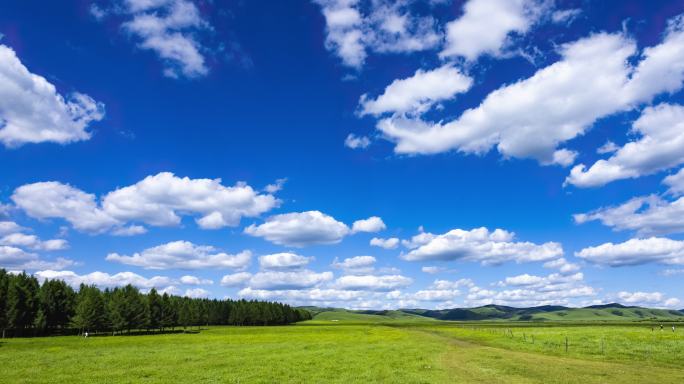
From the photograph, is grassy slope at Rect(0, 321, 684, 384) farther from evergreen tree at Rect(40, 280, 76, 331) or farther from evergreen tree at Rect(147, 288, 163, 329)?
evergreen tree at Rect(147, 288, 163, 329)

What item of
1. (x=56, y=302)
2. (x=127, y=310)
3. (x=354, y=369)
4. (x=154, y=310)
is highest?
(x=56, y=302)

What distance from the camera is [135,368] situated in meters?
44.4

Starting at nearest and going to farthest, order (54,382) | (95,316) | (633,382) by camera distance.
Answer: (633,382), (54,382), (95,316)

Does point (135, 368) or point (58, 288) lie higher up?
point (58, 288)

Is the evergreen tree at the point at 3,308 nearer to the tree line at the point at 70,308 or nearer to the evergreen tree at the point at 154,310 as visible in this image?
the tree line at the point at 70,308

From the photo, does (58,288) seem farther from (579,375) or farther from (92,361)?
(579,375)

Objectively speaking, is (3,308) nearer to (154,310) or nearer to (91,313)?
(91,313)

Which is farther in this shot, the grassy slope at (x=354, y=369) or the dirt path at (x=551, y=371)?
the grassy slope at (x=354, y=369)

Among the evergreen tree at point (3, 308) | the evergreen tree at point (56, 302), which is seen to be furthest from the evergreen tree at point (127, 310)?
the evergreen tree at point (3, 308)

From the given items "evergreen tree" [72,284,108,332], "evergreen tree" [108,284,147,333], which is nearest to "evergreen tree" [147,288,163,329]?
"evergreen tree" [108,284,147,333]

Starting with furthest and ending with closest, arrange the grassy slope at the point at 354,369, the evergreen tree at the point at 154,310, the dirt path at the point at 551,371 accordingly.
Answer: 1. the evergreen tree at the point at 154,310
2. the grassy slope at the point at 354,369
3. the dirt path at the point at 551,371

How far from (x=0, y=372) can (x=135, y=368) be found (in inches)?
460

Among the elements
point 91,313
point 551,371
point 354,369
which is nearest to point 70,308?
point 91,313

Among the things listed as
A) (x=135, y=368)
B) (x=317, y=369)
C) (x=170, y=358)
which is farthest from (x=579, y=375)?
(x=170, y=358)
